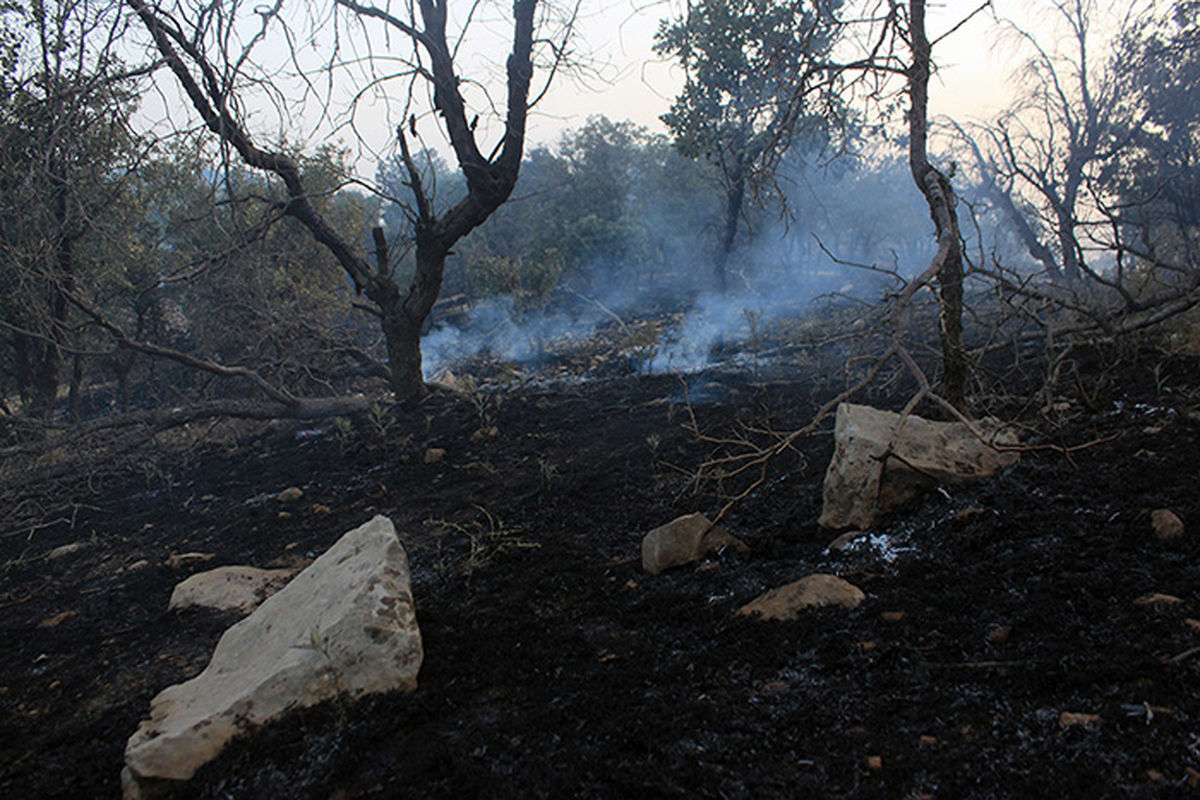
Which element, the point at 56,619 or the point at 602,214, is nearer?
the point at 56,619

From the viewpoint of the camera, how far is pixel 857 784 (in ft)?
4.26

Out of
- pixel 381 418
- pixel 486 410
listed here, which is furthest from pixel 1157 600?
pixel 381 418

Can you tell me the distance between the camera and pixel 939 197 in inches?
112

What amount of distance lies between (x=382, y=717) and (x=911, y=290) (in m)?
1.97

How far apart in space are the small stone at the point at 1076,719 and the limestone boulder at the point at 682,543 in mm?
1289

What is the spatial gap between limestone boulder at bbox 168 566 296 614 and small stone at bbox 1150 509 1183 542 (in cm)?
306

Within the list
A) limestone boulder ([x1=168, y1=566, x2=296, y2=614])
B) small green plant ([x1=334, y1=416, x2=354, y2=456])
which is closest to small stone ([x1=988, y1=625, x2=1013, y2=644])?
limestone boulder ([x1=168, y1=566, x2=296, y2=614])

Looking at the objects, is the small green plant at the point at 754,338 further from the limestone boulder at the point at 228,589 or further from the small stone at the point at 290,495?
the limestone boulder at the point at 228,589

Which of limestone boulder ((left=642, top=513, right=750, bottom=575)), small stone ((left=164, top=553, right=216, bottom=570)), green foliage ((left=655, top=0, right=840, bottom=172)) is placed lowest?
small stone ((left=164, top=553, right=216, bottom=570))

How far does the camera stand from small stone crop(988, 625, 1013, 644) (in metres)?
1.66

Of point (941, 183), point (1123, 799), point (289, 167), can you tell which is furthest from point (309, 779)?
point (289, 167)

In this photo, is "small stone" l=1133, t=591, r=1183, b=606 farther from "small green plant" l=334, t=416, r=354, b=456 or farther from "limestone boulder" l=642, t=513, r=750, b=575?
"small green plant" l=334, t=416, r=354, b=456

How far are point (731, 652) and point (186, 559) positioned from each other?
285 centimetres

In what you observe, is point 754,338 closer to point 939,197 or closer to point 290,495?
point 939,197
